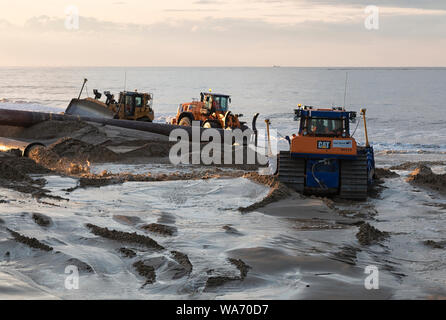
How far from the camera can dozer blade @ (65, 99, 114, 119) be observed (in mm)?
27859

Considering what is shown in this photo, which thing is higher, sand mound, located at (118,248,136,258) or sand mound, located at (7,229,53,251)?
sand mound, located at (7,229,53,251)

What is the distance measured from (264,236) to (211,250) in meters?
1.29

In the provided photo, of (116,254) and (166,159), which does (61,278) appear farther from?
(166,159)

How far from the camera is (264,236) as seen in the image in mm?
9906

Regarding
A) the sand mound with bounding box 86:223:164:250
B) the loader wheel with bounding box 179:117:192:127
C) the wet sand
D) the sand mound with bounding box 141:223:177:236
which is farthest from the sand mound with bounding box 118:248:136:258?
the loader wheel with bounding box 179:117:192:127

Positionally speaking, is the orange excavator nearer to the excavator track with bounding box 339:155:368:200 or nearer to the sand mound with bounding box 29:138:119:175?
the sand mound with bounding box 29:138:119:175

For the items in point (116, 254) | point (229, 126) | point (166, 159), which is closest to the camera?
point (116, 254)

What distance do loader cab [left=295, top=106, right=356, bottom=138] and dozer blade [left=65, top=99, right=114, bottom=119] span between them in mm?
15403

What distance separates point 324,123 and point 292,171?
1501 mm

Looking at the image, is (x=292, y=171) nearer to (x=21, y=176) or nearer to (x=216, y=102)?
(x=21, y=176)

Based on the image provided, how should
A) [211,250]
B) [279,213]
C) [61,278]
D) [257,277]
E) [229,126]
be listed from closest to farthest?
[61,278], [257,277], [211,250], [279,213], [229,126]
